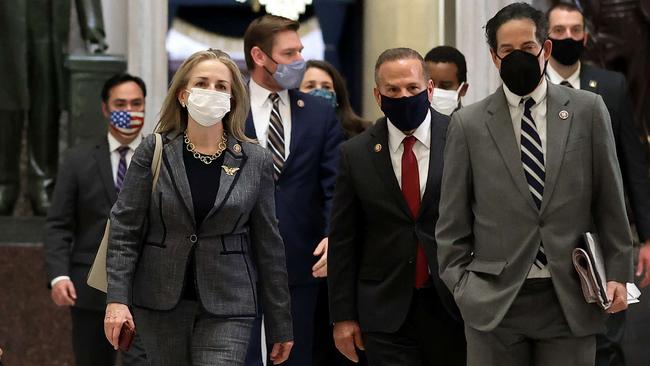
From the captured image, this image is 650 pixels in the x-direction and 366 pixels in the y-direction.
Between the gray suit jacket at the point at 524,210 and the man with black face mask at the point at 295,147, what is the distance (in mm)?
1603

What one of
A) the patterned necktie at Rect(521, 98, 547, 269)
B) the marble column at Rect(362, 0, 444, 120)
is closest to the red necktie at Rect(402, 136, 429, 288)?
the patterned necktie at Rect(521, 98, 547, 269)

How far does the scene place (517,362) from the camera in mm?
4656

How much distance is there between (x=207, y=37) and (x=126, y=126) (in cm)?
756

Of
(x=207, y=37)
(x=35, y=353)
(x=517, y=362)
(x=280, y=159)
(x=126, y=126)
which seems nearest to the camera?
(x=517, y=362)

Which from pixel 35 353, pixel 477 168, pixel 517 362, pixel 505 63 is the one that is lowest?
pixel 35 353

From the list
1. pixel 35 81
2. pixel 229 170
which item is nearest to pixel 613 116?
pixel 229 170

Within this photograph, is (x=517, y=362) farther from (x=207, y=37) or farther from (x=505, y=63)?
(x=207, y=37)

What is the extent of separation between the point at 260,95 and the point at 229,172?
4.83 ft

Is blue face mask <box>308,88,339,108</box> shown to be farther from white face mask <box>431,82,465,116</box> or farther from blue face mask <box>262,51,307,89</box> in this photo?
white face mask <box>431,82,465,116</box>

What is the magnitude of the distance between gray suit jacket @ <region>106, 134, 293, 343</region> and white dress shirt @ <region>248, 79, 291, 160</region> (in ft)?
3.94

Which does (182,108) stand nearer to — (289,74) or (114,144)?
(289,74)

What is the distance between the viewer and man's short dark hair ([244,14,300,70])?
21.4 feet

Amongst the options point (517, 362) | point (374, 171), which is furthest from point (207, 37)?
point (517, 362)

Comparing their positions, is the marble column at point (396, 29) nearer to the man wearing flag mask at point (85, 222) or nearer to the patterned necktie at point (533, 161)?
the man wearing flag mask at point (85, 222)
